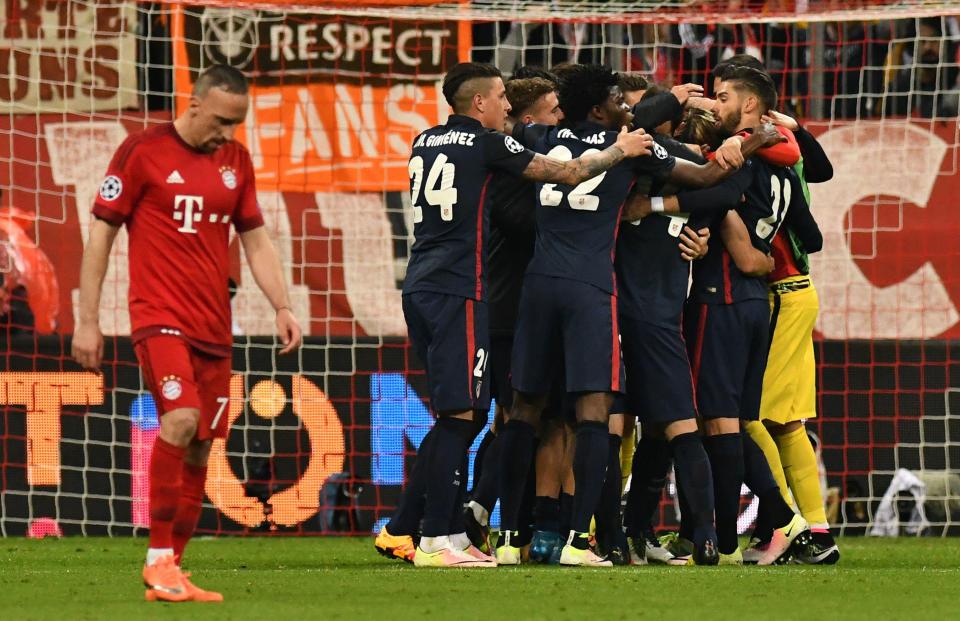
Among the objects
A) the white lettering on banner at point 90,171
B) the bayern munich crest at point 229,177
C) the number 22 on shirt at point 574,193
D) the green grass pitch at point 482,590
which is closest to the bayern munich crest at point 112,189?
the bayern munich crest at point 229,177

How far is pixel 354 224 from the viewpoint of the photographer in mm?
11250

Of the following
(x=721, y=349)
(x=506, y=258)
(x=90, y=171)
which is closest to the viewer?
(x=721, y=349)

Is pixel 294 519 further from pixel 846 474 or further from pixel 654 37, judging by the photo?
pixel 654 37

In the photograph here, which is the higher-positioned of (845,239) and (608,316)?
(845,239)

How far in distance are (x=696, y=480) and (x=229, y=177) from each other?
252 cm

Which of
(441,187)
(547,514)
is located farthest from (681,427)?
Answer: (441,187)

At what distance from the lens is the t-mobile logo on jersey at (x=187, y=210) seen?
605 centimetres

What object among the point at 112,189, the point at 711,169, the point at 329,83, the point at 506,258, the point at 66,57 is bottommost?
the point at 506,258

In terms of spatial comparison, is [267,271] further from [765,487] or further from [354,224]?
[354,224]

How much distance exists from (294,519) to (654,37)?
417 cm

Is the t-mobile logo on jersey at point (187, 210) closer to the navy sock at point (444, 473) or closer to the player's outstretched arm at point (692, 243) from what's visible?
the navy sock at point (444, 473)

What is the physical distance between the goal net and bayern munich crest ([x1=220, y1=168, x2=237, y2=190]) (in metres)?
4.27

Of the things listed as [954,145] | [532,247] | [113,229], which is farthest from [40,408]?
[954,145]

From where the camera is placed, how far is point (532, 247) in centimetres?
807
